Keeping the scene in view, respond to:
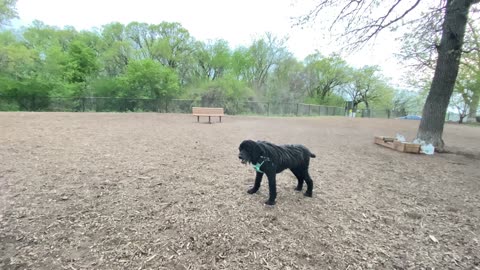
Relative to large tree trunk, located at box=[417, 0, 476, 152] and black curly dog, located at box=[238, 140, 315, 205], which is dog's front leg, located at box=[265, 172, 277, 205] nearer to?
black curly dog, located at box=[238, 140, 315, 205]

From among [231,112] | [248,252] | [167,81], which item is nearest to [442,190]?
[248,252]

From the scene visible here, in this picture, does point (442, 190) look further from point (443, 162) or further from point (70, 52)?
point (70, 52)

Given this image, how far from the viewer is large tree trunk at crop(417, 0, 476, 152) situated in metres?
5.63

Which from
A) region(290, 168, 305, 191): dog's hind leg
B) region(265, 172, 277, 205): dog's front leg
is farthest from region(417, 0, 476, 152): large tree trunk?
region(265, 172, 277, 205): dog's front leg

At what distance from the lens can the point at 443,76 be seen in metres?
5.95

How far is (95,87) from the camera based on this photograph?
23250 mm

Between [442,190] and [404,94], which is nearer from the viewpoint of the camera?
[442,190]

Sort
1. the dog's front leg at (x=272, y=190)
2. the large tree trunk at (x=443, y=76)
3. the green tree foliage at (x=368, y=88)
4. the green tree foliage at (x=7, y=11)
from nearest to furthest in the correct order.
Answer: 1. the dog's front leg at (x=272, y=190)
2. the large tree trunk at (x=443, y=76)
3. the green tree foliage at (x=7, y=11)
4. the green tree foliage at (x=368, y=88)

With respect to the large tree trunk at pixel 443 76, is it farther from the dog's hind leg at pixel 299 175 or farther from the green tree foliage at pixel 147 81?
the green tree foliage at pixel 147 81

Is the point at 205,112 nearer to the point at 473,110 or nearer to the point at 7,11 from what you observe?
the point at 7,11

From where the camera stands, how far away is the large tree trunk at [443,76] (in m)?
5.63

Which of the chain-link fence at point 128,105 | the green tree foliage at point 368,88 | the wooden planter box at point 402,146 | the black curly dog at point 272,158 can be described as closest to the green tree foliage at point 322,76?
the green tree foliage at point 368,88

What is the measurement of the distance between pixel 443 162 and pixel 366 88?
3589 centimetres

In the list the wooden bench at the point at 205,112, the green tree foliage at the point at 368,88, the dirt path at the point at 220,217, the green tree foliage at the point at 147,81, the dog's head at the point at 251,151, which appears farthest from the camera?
the green tree foliage at the point at 368,88
